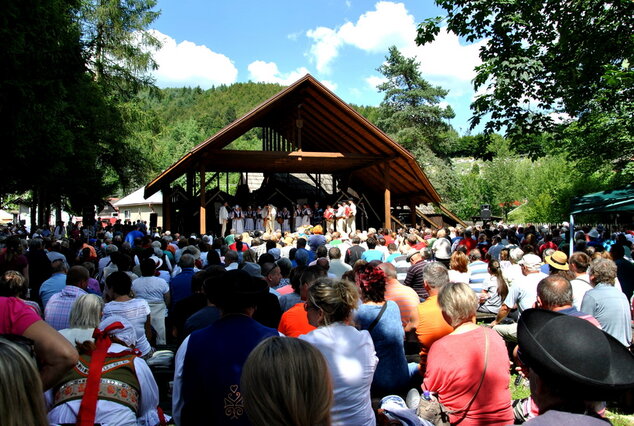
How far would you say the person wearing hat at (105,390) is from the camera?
247 centimetres

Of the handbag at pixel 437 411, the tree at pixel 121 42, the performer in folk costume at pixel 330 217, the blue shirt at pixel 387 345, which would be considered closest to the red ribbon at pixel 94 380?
the handbag at pixel 437 411

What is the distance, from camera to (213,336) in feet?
8.52

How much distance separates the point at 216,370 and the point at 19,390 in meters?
1.16

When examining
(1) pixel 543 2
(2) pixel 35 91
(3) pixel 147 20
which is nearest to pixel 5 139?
(2) pixel 35 91

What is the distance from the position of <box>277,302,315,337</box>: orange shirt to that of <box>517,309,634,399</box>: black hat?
2.24 metres

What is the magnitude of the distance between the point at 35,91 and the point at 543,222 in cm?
3763

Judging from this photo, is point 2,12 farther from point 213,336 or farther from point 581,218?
point 581,218

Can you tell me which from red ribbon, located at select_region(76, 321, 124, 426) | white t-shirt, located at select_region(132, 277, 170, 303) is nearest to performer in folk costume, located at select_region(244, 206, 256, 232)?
white t-shirt, located at select_region(132, 277, 170, 303)

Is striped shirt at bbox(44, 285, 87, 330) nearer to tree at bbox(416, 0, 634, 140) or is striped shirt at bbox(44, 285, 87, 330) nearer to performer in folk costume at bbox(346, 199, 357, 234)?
tree at bbox(416, 0, 634, 140)

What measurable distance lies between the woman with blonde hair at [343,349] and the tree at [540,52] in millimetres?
9189

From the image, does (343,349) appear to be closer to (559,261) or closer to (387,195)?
(559,261)

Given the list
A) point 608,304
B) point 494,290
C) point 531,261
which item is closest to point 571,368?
point 608,304

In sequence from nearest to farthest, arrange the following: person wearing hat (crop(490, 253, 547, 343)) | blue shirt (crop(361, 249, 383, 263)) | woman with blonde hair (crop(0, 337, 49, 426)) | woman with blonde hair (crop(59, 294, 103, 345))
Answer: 1. woman with blonde hair (crop(0, 337, 49, 426))
2. woman with blonde hair (crop(59, 294, 103, 345))
3. person wearing hat (crop(490, 253, 547, 343))
4. blue shirt (crop(361, 249, 383, 263))

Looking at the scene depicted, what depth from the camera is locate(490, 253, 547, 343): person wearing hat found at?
5340 millimetres
